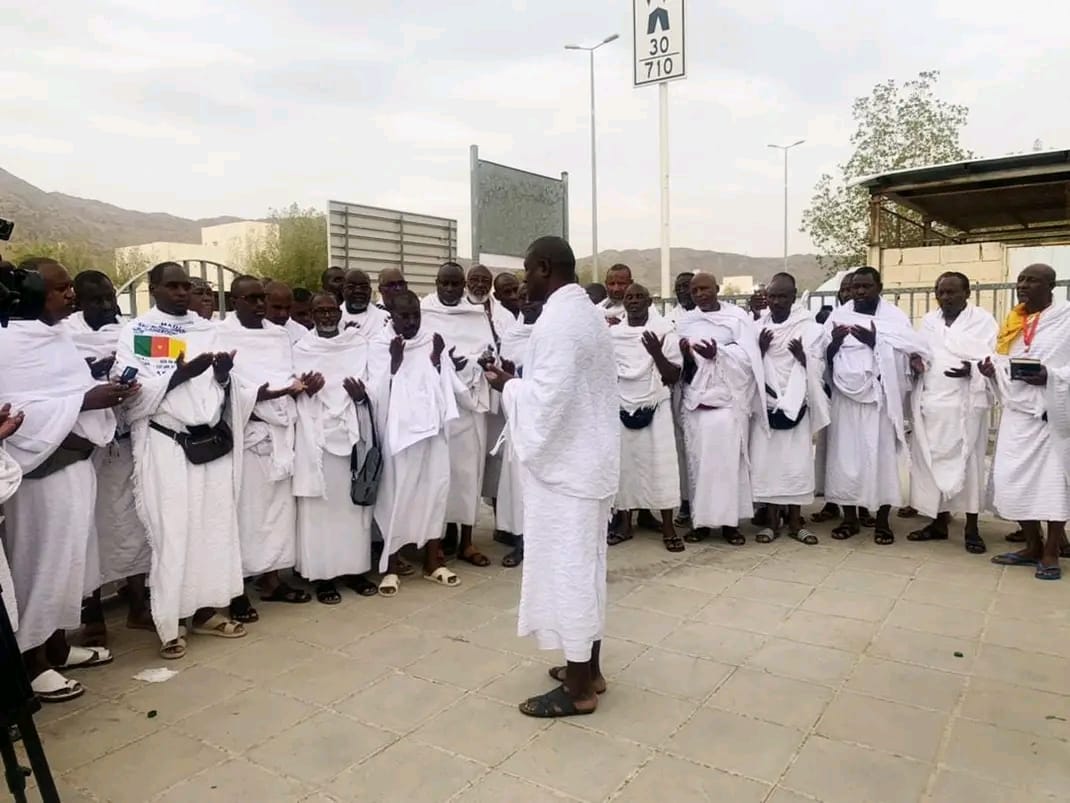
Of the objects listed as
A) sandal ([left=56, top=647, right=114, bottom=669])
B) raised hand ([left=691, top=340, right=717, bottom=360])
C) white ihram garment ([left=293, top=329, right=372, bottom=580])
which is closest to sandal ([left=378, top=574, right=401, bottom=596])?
white ihram garment ([left=293, top=329, right=372, bottom=580])

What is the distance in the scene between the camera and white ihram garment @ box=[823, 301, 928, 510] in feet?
20.1

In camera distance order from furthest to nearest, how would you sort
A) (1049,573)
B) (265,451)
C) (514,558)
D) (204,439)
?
1. (514,558)
2. (1049,573)
3. (265,451)
4. (204,439)

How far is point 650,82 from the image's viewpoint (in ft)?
37.2

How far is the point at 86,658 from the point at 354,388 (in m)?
2.00

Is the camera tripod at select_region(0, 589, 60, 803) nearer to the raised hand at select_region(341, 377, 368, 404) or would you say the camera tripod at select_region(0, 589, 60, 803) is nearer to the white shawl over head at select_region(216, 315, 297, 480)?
the white shawl over head at select_region(216, 315, 297, 480)

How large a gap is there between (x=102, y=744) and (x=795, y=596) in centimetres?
370

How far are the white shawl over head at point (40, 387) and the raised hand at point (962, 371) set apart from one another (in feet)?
18.1

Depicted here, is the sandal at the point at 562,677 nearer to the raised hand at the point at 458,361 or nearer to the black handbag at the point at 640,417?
the raised hand at the point at 458,361

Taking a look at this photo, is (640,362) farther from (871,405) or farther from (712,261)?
(712,261)

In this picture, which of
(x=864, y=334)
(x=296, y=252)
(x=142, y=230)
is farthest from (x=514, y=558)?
(x=142, y=230)

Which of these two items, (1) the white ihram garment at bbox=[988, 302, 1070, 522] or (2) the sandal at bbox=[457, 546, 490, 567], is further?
(2) the sandal at bbox=[457, 546, 490, 567]

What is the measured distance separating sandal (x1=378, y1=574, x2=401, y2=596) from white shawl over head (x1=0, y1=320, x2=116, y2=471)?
1.97 metres

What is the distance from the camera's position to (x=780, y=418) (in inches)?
242

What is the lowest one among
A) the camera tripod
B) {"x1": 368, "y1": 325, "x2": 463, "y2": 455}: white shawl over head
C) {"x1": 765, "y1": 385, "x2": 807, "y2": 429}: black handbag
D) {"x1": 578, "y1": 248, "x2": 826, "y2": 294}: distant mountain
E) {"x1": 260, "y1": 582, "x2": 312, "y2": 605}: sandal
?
{"x1": 260, "y1": 582, "x2": 312, "y2": 605}: sandal
